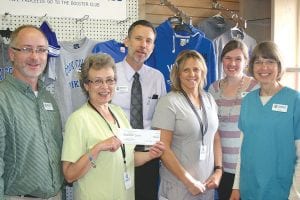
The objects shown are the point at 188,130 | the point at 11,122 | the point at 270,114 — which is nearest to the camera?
the point at 11,122

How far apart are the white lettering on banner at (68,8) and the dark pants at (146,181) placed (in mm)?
1608

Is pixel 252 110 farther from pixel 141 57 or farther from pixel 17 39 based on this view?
pixel 17 39

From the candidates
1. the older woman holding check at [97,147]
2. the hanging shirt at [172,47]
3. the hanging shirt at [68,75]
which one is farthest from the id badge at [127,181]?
the hanging shirt at [172,47]

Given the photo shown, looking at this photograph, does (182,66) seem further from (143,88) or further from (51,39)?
(51,39)

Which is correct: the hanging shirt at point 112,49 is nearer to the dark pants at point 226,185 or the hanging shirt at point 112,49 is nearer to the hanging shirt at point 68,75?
the hanging shirt at point 68,75

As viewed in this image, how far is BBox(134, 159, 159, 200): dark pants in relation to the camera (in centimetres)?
297

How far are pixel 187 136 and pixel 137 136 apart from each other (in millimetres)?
454

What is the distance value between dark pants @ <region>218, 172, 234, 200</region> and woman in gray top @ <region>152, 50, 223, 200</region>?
201mm

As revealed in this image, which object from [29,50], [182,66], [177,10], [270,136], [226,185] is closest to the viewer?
[29,50]

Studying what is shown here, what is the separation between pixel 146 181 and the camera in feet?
9.81

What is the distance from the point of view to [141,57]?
2.95 metres

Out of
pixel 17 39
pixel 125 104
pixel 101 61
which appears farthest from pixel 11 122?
pixel 125 104

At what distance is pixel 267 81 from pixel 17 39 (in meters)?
1.49

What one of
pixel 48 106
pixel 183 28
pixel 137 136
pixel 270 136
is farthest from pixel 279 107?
pixel 183 28
